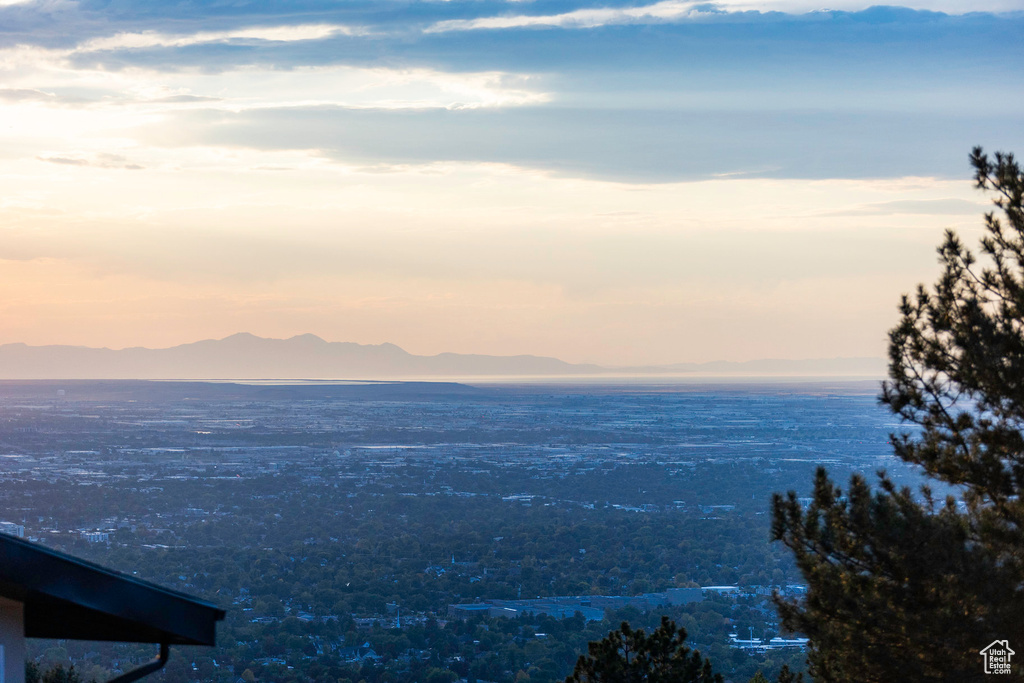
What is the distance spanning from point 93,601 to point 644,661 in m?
9.16

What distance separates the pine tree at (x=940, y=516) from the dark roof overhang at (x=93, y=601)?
5.02m

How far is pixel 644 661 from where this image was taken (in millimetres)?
12047

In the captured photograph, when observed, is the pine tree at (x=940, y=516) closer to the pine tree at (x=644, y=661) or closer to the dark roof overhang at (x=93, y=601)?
the pine tree at (x=644, y=661)

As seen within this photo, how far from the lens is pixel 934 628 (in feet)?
22.9

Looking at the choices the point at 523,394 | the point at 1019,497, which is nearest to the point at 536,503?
the point at 1019,497

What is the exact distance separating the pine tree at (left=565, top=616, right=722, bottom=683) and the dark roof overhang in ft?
26.6

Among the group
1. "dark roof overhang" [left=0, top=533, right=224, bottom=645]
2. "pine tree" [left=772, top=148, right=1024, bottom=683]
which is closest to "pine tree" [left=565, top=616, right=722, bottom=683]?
"pine tree" [left=772, top=148, right=1024, bottom=683]

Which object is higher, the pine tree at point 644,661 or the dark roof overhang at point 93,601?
the dark roof overhang at point 93,601

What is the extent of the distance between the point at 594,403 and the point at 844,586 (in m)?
139

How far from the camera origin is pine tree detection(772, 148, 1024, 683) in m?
6.99

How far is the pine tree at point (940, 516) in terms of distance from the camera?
6.99 meters


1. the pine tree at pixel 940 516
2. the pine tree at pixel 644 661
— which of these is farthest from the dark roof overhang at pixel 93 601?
the pine tree at pixel 644 661

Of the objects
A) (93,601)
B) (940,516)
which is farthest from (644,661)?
(93,601)

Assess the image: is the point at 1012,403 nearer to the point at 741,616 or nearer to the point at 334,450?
the point at 741,616
